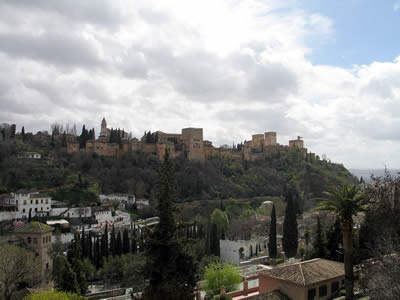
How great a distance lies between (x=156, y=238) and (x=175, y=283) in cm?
174

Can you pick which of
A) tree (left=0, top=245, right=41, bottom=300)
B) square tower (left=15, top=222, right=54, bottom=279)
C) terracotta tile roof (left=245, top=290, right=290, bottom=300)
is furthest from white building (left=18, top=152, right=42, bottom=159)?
terracotta tile roof (left=245, top=290, right=290, bottom=300)

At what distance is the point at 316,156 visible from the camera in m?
96.1

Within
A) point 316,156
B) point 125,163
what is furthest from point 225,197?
point 316,156

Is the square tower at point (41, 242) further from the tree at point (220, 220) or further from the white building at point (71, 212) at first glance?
the tree at point (220, 220)

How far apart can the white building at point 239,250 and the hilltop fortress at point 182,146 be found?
38.1 m

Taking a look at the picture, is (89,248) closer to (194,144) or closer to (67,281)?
(67,281)

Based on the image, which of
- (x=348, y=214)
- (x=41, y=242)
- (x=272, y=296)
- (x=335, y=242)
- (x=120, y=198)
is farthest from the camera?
(x=120, y=198)

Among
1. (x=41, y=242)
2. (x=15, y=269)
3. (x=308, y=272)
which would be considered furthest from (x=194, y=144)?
(x=308, y=272)

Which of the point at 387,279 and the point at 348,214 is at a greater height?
the point at 348,214

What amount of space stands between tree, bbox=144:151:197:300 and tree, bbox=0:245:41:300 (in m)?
11.0

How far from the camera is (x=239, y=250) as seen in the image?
35562mm

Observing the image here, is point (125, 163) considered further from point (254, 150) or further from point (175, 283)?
point (175, 283)

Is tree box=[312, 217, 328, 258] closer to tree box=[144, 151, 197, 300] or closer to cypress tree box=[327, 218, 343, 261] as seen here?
cypress tree box=[327, 218, 343, 261]

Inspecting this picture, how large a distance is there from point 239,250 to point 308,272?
2012 cm
